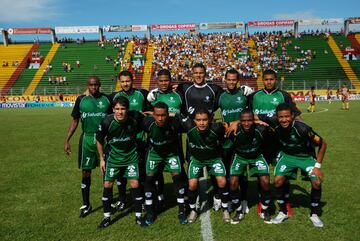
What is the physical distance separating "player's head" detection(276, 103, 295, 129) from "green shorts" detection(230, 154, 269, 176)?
78 centimetres

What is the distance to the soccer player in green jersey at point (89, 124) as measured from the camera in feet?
21.3

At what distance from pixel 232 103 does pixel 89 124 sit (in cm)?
288

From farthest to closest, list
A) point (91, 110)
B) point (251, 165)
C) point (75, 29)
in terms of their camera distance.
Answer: point (75, 29)
point (91, 110)
point (251, 165)

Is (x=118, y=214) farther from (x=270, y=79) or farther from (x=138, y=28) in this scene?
(x=138, y=28)

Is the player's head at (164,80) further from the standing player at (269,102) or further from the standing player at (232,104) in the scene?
the standing player at (269,102)

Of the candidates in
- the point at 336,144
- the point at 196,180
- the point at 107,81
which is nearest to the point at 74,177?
the point at 196,180

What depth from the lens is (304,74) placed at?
46156mm

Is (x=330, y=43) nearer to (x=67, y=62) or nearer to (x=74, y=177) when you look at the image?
(x=67, y=62)

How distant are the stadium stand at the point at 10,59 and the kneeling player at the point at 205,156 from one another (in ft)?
159

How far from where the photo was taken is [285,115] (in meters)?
5.78

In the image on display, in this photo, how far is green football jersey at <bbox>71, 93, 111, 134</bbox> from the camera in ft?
21.5

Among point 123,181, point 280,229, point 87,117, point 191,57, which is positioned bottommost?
point 280,229

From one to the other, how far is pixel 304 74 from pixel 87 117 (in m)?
44.5

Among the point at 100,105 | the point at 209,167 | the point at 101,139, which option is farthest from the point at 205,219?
the point at 100,105
